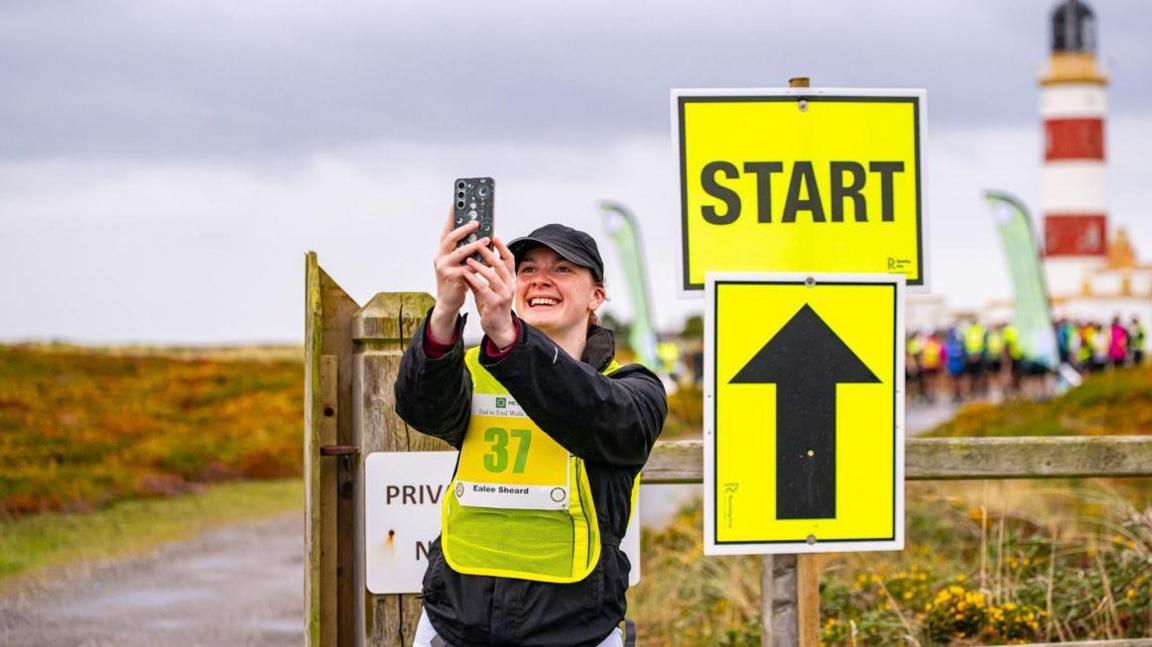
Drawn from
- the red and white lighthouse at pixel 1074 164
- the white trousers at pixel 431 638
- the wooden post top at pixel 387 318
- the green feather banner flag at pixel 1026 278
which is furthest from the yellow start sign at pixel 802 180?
the red and white lighthouse at pixel 1074 164

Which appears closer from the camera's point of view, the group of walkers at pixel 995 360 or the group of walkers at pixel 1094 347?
the group of walkers at pixel 995 360

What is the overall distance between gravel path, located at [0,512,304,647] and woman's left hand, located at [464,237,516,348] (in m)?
→ 5.26

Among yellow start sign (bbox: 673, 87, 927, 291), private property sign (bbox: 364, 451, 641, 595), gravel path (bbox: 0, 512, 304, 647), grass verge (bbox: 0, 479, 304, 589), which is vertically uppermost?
yellow start sign (bbox: 673, 87, 927, 291)

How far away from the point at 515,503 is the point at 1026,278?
35428mm

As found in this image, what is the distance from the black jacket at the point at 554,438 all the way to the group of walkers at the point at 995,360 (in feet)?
108

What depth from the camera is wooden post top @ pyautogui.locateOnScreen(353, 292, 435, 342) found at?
453 centimetres

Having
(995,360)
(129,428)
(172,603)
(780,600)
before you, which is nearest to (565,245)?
(780,600)

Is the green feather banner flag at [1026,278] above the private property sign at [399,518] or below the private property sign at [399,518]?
above

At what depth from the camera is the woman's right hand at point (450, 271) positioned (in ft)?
10.6

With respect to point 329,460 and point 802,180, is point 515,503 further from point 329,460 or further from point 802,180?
point 802,180

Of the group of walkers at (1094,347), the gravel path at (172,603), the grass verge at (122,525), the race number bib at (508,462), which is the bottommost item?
the gravel path at (172,603)

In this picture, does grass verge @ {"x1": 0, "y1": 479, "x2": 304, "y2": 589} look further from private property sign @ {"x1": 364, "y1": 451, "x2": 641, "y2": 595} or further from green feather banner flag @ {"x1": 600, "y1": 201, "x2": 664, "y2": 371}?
green feather banner flag @ {"x1": 600, "y1": 201, "x2": 664, "y2": 371}

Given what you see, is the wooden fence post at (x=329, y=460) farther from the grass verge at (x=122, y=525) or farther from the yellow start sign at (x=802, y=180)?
the grass verge at (x=122, y=525)

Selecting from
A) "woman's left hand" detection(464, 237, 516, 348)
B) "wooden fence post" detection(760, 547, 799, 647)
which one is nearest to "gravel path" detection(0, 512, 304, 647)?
"wooden fence post" detection(760, 547, 799, 647)
